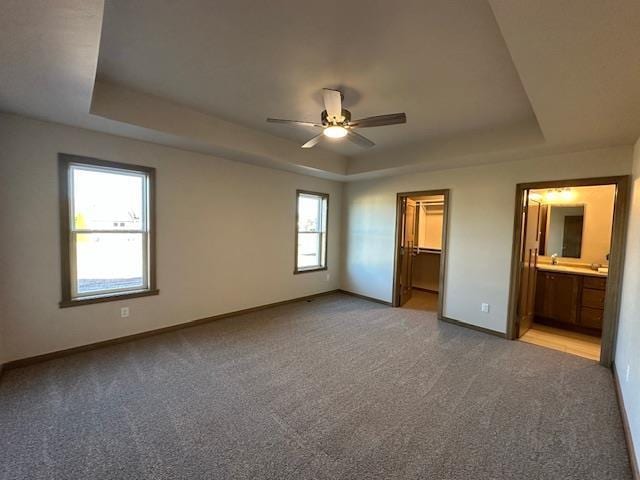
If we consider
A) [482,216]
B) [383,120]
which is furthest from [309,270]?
[383,120]

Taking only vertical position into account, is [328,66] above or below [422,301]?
above

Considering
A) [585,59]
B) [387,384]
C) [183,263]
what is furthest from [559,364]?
[183,263]

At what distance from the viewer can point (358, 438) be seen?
6.49 feet

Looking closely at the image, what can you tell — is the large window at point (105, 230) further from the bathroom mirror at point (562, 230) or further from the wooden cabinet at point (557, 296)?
the bathroom mirror at point (562, 230)

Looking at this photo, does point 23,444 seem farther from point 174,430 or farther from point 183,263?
point 183,263

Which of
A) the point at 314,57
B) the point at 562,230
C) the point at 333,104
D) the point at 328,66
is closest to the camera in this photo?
the point at 314,57

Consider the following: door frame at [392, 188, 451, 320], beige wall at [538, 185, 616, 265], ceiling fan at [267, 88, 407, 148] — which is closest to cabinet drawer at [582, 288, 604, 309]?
beige wall at [538, 185, 616, 265]

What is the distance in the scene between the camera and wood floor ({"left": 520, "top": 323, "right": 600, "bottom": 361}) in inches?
138

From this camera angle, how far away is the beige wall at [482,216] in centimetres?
335

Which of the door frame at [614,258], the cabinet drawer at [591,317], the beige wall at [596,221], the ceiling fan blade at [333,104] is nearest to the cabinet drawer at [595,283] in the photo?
the cabinet drawer at [591,317]

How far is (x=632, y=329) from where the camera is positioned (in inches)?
88.0

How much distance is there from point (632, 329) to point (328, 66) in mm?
3134

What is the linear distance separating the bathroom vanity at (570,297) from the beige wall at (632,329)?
4.23 ft

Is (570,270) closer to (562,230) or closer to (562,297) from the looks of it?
(562,297)
